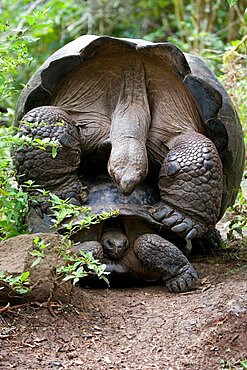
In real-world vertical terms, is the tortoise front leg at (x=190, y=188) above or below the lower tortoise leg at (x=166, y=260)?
above

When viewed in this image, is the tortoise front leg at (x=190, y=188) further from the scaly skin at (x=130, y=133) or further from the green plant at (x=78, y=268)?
the green plant at (x=78, y=268)

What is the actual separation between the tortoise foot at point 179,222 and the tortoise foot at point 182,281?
0.58ft

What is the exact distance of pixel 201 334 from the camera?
8.87 feet

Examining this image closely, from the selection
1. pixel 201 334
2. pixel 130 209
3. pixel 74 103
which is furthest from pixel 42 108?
pixel 201 334

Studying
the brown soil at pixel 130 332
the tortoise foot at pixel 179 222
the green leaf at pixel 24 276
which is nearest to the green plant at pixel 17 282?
the green leaf at pixel 24 276

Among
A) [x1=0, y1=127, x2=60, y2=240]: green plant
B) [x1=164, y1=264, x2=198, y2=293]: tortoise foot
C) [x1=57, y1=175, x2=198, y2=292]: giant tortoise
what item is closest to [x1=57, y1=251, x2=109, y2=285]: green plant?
[x1=0, y1=127, x2=60, y2=240]: green plant

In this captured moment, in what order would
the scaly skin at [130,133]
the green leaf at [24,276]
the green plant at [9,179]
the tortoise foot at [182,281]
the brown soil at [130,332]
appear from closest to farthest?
the brown soil at [130,332] → the green leaf at [24,276] → the green plant at [9,179] → the scaly skin at [130,133] → the tortoise foot at [182,281]

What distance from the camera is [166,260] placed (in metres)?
3.62

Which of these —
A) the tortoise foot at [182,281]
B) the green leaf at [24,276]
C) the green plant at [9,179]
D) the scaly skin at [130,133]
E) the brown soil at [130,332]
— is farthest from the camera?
the tortoise foot at [182,281]

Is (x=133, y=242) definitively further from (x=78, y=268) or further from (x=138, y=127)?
(x=78, y=268)

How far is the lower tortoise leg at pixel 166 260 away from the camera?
11.9ft

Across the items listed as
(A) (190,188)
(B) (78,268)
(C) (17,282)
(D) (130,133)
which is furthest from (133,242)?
(C) (17,282)

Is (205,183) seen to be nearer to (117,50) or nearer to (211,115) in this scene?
(211,115)

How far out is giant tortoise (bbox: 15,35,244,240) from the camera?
3650 millimetres
